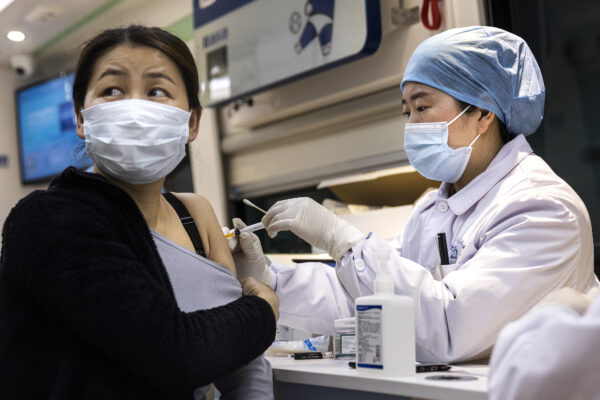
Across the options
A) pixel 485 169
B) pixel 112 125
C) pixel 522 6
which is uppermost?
pixel 522 6

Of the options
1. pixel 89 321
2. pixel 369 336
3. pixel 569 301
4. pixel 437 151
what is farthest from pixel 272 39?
pixel 569 301

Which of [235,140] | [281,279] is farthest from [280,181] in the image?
[281,279]

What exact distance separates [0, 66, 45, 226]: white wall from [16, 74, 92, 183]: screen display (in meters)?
0.15

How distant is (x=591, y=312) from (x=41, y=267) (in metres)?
Answer: 0.76

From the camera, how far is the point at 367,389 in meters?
1.14

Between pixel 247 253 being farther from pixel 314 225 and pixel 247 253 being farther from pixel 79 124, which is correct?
pixel 79 124

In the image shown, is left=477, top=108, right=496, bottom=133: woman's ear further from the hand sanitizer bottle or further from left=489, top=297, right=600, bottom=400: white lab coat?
left=489, top=297, right=600, bottom=400: white lab coat

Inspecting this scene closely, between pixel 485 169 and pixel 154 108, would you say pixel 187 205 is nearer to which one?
pixel 154 108

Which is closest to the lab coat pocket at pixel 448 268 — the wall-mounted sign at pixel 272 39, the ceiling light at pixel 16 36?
the wall-mounted sign at pixel 272 39

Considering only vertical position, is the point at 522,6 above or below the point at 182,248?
above

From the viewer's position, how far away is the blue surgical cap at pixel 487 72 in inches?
66.6

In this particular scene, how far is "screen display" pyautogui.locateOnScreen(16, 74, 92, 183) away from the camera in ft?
16.4

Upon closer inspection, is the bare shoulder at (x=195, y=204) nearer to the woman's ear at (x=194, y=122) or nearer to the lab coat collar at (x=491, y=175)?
the woman's ear at (x=194, y=122)

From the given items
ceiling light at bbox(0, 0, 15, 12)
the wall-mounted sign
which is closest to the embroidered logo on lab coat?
the wall-mounted sign
